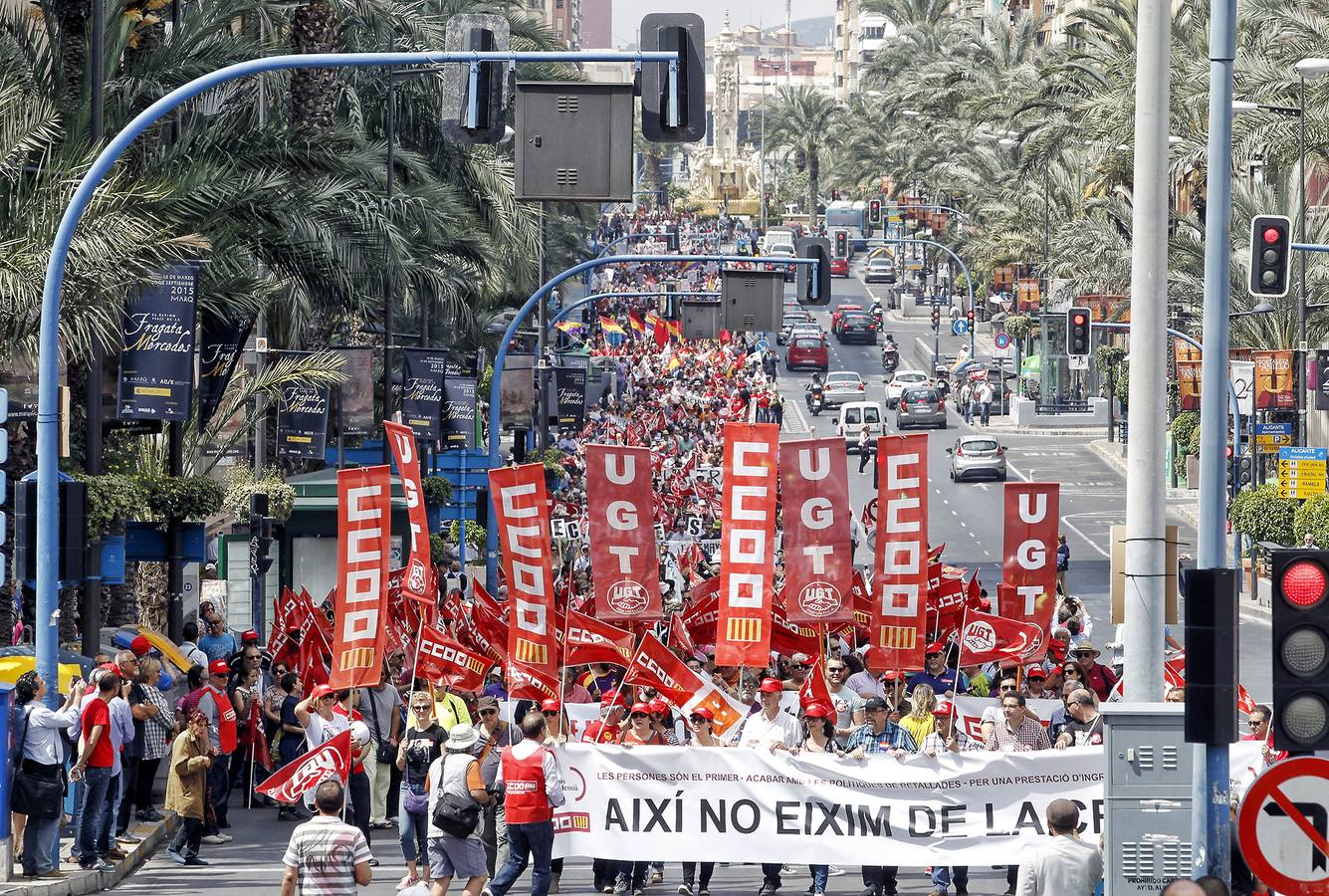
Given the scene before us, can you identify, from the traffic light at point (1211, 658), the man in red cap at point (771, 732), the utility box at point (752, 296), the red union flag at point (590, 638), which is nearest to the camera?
the traffic light at point (1211, 658)

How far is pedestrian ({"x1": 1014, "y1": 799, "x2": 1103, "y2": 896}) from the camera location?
36.8 feet

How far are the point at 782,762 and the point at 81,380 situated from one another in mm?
11538

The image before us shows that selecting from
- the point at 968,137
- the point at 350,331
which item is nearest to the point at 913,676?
the point at 350,331

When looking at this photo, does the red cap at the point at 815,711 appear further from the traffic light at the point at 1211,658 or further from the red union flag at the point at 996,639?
the traffic light at the point at 1211,658

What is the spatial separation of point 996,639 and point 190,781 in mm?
6880

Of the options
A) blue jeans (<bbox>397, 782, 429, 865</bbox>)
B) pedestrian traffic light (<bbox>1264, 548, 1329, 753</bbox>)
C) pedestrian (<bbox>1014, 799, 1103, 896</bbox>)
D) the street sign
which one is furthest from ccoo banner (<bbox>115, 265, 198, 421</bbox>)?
the street sign

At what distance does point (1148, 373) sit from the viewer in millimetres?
11844

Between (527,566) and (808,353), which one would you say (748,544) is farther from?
(808,353)

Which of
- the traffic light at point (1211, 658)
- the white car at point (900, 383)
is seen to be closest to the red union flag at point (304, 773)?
the traffic light at point (1211, 658)

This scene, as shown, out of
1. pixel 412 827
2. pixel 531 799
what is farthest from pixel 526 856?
pixel 412 827

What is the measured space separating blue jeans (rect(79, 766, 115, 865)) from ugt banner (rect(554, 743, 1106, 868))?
351cm

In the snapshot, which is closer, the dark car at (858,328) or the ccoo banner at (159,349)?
the ccoo banner at (159,349)

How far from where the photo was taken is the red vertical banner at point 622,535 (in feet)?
62.2

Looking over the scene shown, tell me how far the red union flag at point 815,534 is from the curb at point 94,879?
543cm
